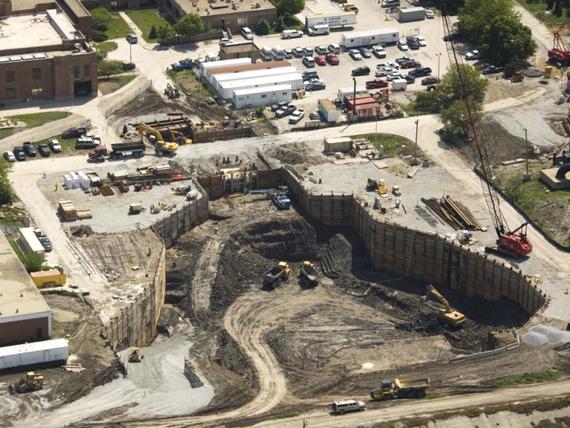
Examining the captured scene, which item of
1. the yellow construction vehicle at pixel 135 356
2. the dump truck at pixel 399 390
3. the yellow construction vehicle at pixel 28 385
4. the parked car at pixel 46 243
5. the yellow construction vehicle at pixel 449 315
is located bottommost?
the yellow construction vehicle at pixel 449 315

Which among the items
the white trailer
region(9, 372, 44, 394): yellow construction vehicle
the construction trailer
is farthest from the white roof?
the construction trailer

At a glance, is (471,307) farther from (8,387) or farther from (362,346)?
(8,387)

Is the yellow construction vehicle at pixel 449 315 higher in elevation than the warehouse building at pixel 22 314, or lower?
lower

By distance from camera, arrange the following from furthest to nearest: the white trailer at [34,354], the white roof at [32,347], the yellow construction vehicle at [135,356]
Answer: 1. the yellow construction vehicle at [135,356]
2. the white roof at [32,347]
3. the white trailer at [34,354]

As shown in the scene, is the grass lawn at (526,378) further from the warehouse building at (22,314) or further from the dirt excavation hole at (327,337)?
the warehouse building at (22,314)

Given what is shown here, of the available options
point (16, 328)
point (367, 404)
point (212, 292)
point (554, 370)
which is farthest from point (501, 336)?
point (16, 328)

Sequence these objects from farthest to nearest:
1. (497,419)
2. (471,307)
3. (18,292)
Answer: (471,307), (18,292), (497,419)

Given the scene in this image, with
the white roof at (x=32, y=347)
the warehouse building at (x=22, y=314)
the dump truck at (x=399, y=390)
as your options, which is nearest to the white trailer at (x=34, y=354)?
the white roof at (x=32, y=347)
